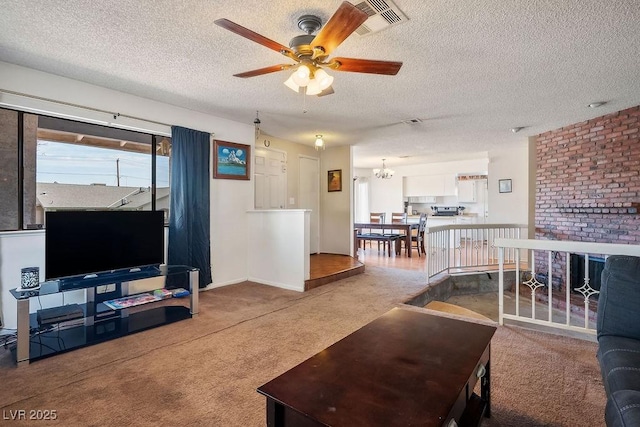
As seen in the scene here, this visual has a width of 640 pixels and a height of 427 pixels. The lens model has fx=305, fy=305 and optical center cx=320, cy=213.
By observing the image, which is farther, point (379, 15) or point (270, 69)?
point (270, 69)

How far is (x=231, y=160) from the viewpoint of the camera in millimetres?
4461

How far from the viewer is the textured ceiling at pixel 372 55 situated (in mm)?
1980

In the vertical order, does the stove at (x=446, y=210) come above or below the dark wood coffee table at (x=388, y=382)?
above

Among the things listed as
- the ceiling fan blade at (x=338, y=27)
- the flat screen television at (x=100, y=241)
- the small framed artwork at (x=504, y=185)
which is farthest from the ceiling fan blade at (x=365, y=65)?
the small framed artwork at (x=504, y=185)

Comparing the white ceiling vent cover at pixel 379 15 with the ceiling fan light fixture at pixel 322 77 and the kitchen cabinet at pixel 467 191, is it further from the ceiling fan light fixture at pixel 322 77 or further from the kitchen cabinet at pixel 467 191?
the kitchen cabinet at pixel 467 191

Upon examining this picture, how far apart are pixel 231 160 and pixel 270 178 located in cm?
119

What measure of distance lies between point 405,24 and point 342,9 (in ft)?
2.85

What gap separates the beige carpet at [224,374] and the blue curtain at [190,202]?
35.3 inches

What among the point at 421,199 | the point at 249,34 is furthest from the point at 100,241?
the point at 421,199

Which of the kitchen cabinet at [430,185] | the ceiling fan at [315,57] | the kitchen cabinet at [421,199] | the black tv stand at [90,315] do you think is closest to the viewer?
the ceiling fan at [315,57]

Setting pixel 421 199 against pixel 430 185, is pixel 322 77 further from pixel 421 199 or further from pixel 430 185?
pixel 421 199

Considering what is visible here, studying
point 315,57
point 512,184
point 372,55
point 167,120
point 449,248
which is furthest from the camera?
point 512,184

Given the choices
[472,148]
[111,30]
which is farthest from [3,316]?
[472,148]

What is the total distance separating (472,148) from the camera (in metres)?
6.52
